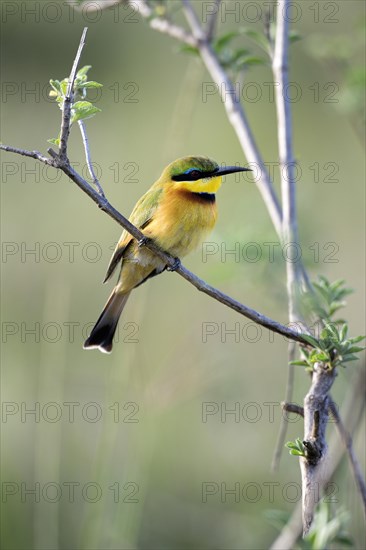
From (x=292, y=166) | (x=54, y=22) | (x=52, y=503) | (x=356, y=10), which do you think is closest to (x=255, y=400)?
(x=52, y=503)

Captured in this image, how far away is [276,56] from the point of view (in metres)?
2.47

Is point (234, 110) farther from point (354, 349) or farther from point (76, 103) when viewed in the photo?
point (354, 349)

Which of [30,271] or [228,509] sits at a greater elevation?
[30,271]

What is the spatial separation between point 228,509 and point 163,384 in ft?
3.77

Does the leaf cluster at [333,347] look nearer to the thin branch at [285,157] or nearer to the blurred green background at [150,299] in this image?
the thin branch at [285,157]

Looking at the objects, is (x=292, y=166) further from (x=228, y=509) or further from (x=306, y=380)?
(x=228, y=509)

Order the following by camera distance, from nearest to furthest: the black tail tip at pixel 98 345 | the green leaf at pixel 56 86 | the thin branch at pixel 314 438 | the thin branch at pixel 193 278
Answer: the thin branch at pixel 314 438 → the thin branch at pixel 193 278 → the green leaf at pixel 56 86 → the black tail tip at pixel 98 345

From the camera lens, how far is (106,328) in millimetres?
3062

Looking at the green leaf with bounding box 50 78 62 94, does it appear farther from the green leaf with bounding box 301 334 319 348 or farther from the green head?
the green head

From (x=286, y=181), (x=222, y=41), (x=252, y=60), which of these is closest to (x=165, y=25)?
(x=222, y=41)

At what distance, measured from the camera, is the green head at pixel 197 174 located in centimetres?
289

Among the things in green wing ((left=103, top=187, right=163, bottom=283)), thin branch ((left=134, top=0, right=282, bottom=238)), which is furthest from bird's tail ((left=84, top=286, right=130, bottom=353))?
thin branch ((left=134, top=0, right=282, bottom=238))

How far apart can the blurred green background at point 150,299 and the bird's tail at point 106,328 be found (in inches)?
3.7

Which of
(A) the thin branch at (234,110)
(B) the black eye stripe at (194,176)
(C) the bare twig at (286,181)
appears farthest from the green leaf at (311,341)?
(B) the black eye stripe at (194,176)
